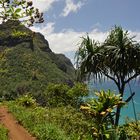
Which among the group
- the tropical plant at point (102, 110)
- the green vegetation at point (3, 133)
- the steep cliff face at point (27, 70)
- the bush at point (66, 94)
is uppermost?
the steep cliff face at point (27, 70)

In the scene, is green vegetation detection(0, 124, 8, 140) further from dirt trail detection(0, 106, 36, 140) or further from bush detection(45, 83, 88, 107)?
bush detection(45, 83, 88, 107)

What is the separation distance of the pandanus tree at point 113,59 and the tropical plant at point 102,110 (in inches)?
83.8

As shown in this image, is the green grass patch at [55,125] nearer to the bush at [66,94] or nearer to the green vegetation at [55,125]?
the green vegetation at [55,125]

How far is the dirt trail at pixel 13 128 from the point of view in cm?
1817

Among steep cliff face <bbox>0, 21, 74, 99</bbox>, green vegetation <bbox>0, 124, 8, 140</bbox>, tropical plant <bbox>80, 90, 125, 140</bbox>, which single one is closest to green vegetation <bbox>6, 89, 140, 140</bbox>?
tropical plant <bbox>80, 90, 125, 140</bbox>

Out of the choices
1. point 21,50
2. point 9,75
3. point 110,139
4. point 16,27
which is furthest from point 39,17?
point 21,50

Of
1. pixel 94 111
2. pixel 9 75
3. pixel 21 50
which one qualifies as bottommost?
pixel 94 111

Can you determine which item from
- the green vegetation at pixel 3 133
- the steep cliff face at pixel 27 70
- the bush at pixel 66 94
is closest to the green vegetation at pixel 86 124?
the green vegetation at pixel 3 133

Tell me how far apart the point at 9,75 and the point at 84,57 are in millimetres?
122136

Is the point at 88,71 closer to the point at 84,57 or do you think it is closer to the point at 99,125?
the point at 84,57

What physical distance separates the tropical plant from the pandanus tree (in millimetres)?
2128

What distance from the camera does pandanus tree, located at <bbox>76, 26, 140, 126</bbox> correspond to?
18516 millimetres

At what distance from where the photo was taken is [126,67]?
18562 millimetres

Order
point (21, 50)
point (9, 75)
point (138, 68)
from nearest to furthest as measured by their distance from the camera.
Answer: point (138, 68) → point (9, 75) → point (21, 50)
